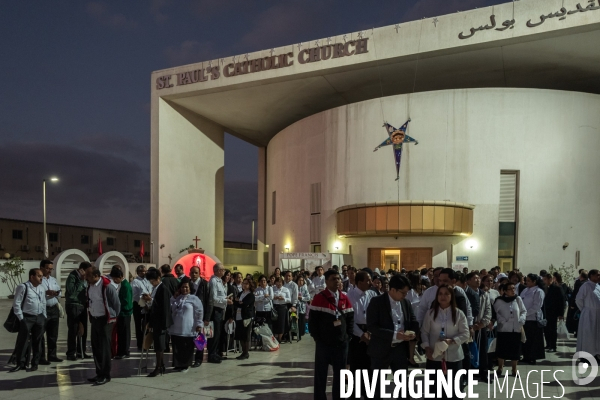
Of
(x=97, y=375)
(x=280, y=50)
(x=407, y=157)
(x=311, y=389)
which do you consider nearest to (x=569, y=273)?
(x=407, y=157)

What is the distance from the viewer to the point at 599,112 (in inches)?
1032

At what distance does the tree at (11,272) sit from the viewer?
2981 cm

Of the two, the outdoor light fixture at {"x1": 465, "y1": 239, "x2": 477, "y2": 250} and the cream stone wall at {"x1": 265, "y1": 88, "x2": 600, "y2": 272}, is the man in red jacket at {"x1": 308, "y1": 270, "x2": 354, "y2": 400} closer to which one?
the cream stone wall at {"x1": 265, "y1": 88, "x2": 600, "y2": 272}

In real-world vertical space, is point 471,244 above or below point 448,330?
below

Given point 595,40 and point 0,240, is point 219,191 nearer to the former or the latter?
point 0,240

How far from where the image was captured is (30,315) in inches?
357

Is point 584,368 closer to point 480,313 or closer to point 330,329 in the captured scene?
point 480,313

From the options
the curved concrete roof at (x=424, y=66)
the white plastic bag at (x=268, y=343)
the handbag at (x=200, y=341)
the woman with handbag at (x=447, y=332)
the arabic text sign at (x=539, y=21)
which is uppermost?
the arabic text sign at (x=539, y=21)

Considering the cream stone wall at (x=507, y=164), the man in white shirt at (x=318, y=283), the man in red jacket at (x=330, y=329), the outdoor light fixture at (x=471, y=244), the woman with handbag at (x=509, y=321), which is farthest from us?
the outdoor light fixture at (x=471, y=244)

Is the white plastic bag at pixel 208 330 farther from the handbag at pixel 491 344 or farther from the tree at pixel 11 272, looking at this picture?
the tree at pixel 11 272

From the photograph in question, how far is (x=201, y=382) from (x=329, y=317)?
10.0 feet

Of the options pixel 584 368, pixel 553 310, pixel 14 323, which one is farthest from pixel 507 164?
pixel 14 323

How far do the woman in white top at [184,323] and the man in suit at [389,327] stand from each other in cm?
376

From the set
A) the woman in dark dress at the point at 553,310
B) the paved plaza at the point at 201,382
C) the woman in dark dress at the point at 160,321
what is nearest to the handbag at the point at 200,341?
the paved plaza at the point at 201,382
